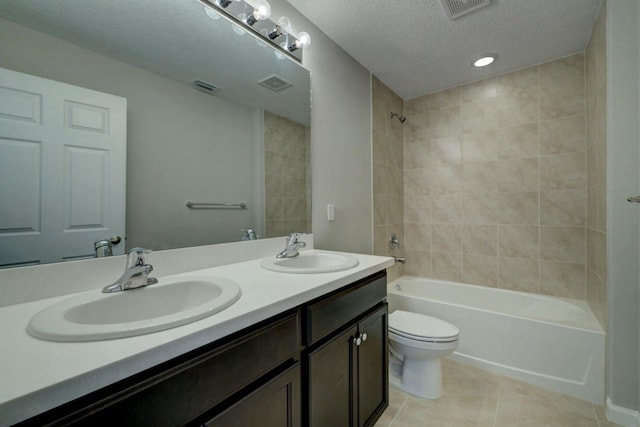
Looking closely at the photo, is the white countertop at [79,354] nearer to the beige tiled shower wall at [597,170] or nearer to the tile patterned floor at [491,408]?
the tile patterned floor at [491,408]

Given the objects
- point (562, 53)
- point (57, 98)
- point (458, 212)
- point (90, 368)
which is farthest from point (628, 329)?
point (57, 98)

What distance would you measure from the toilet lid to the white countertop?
3.65 ft

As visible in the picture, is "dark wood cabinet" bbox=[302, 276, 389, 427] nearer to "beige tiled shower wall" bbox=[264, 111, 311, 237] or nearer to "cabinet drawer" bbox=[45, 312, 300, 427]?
"cabinet drawer" bbox=[45, 312, 300, 427]

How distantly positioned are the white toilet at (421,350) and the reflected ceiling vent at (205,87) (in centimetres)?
166

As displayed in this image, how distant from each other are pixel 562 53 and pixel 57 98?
303 centimetres

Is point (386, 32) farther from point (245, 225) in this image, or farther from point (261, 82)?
point (245, 225)

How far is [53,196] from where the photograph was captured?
2.67 ft

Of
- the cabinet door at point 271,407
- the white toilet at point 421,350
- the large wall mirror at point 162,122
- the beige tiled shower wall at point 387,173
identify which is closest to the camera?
the cabinet door at point 271,407

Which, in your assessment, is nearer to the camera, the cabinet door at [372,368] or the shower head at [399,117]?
the cabinet door at [372,368]

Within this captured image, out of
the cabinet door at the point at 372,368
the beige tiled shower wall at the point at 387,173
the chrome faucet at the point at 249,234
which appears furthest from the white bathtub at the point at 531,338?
the chrome faucet at the point at 249,234

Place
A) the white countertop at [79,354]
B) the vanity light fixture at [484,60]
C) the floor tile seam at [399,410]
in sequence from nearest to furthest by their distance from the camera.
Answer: the white countertop at [79,354] < the floor tile seam at [399,410] < the vanity light fixture at [484,60]

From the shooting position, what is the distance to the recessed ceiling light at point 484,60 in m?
2.07

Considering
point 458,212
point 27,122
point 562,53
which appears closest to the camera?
point 27,122

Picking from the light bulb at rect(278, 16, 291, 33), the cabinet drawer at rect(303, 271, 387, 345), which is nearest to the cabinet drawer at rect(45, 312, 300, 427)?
the cabinet drawer at rect(303, 271, 387, 345)
